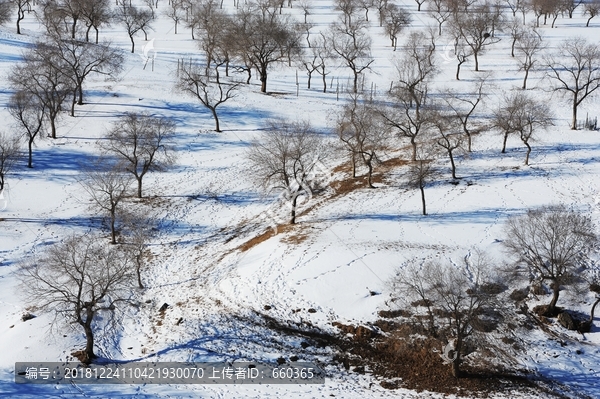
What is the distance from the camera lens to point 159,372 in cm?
2291

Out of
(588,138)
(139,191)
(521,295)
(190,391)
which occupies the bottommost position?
(190,391)

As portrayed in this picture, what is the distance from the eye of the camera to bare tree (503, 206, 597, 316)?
1009 inches

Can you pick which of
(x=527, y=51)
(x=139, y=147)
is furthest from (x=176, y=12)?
(x=139, y=147)

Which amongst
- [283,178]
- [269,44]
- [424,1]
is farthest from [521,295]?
[424,1]

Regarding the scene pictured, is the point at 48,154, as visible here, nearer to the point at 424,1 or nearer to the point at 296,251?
the point at 296,251

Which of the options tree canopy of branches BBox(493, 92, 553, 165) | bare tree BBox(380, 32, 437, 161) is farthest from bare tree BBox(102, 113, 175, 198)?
tree canopy of branches BBox(493, 92, 553, 165)

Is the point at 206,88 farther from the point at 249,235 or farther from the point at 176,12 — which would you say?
the point at 176,12

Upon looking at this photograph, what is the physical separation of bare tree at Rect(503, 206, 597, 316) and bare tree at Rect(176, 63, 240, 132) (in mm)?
29948

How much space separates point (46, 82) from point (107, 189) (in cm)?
1620

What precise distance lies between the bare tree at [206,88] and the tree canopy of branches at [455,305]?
1161 inches

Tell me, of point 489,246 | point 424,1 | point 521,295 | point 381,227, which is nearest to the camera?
point 521,295

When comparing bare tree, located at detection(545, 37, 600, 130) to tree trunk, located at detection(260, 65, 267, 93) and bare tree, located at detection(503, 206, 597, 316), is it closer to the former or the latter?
bare tree, located at detection(503, 206, 597, 316)

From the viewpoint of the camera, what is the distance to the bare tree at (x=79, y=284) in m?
22.8

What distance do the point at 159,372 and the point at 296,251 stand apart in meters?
10.8
